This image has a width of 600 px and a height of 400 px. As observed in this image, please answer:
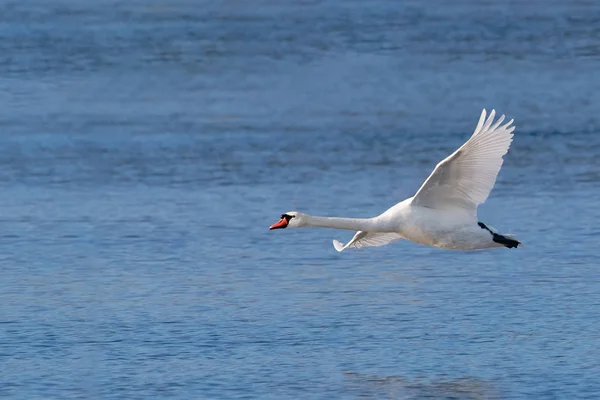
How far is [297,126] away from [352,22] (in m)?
9.02

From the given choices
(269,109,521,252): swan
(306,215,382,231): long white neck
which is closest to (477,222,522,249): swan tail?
(269,109,521,252): swan

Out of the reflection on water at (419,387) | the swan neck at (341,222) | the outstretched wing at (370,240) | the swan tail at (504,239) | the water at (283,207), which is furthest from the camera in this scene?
the outstretched wing at (370,240)

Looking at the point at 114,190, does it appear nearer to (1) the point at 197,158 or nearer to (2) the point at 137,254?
(1) the point at 197,158

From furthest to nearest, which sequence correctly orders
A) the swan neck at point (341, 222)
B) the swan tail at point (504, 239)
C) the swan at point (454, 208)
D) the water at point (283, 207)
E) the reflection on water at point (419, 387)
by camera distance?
the swan neck at point (341, 222) < the water at point (283, 207) < the swan at point (454, 208) < the swan tail at point (504, 239) < the reflection on water at point (419, 387)

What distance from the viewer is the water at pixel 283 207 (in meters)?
10.5

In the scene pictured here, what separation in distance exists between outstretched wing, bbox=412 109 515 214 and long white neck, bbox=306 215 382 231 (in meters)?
0.35

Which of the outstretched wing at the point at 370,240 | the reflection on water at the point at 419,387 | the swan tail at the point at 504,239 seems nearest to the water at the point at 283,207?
the reflection on water at the point at 419,387

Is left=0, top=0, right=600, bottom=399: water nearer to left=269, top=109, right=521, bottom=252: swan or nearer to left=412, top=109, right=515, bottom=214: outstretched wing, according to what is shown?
left=269, top=109, right=521, bottom=252: swan

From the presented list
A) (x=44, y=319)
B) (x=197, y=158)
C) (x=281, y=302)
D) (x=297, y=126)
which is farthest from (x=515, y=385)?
(x=297, y=126)

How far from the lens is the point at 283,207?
49.9 ft

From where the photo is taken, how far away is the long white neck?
34.6 ft

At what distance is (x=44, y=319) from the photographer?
11648 mm

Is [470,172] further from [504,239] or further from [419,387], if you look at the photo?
[419,387]

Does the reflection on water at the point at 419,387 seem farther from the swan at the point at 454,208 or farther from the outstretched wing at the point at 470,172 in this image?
the outstretched wing at the point at 470,172
